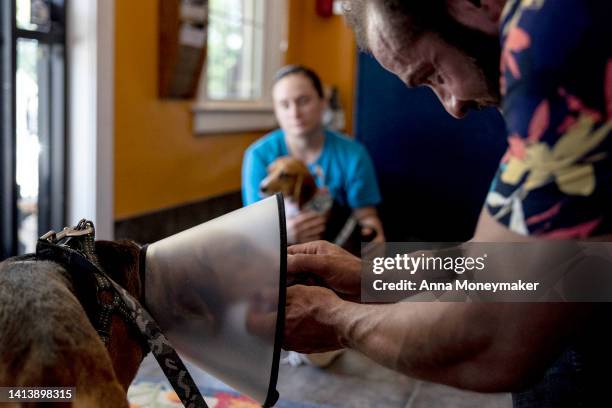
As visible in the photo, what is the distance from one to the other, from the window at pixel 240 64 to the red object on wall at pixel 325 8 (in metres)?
0.37

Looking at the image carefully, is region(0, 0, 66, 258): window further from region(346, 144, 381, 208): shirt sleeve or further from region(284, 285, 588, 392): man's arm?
region(284, 285, 588, 392): man's arm

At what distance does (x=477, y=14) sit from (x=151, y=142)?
2269 mm

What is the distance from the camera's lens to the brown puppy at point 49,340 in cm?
66

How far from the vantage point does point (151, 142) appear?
284 centimetres

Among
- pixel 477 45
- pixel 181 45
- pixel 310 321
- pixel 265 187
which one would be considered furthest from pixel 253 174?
pixel 477 45

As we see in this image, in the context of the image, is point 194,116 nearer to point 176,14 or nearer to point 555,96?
point 176,14

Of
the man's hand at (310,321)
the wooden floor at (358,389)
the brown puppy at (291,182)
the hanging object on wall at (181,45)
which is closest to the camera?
the man's hand at (310,321)

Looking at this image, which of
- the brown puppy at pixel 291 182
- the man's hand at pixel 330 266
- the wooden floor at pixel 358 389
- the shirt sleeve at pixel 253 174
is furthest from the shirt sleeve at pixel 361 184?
the man's hand at pixel 330 266

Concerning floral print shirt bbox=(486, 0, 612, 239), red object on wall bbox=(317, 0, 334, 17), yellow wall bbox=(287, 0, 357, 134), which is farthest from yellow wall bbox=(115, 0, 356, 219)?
floral print shirt bbox=(486, 0, 612, 239)

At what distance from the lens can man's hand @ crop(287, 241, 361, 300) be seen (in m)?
0.99

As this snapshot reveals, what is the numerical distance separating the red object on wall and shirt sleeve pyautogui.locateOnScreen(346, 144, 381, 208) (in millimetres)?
2237

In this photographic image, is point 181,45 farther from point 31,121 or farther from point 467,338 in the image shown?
point 467,338

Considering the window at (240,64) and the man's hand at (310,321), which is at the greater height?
the window at (240,64)

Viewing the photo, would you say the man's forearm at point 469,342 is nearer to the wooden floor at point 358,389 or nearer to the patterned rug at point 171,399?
the patterned rug at point 171,399
